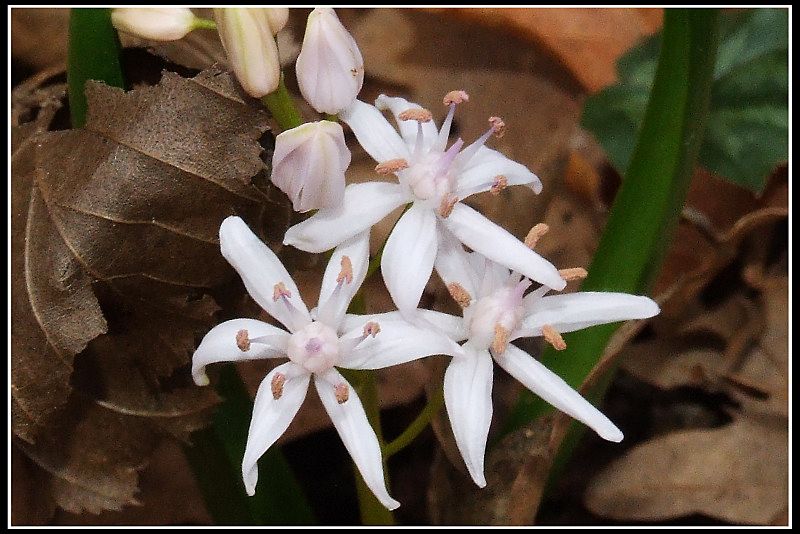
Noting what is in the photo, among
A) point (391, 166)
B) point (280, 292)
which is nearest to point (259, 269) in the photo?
point (280, 292)

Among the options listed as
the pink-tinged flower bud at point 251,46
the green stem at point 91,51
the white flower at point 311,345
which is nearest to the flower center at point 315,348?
the white flower at point 311,345

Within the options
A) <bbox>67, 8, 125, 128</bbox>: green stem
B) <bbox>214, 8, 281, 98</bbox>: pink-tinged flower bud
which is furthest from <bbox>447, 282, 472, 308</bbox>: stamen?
<bbox>67, 8, 125, 128</bbox>: green stem

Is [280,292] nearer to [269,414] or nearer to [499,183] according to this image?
[269,414]

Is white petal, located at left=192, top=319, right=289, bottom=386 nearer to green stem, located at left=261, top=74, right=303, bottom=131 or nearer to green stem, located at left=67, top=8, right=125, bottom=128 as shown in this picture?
green stem, located at left=261, top=74, right=303, bottom=131

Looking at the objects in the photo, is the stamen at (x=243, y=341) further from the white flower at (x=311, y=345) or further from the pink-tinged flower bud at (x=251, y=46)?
the pink-tinged flower bud at (x=251, y=46)

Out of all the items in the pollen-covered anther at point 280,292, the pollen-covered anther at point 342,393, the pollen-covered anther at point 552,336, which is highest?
the pollen-covered anther at point 280,292

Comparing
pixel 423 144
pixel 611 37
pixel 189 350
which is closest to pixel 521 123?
pixel 611 37

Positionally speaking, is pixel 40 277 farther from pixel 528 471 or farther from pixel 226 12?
pixel 528 471
